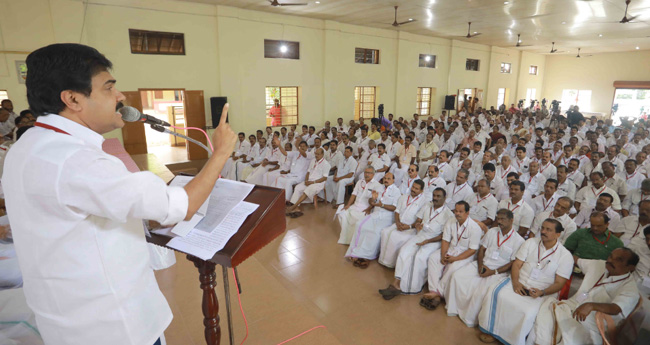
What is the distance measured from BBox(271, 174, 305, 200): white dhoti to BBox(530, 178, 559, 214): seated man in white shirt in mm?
4230

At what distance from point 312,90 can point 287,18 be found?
228 centimetres

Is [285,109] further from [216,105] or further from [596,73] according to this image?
[596,73]

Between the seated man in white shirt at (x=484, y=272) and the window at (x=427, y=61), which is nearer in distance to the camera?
the seated man in white shirt at (x=484, y=272)

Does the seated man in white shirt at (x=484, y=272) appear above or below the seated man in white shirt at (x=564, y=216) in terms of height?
below

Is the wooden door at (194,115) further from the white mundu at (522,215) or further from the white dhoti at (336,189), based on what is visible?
the white mundu at (522,215)

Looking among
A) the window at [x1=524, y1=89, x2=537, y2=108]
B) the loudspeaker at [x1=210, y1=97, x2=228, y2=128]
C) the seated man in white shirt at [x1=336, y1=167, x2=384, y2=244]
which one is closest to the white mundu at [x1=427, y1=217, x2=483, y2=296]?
the seated man in white shirt at [x1=336, y1=167, x2=384, y2=244]

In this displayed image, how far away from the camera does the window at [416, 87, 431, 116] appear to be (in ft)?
51.8

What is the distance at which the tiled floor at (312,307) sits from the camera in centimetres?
272

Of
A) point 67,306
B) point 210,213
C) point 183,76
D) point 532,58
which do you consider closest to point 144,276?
→ point 67,306

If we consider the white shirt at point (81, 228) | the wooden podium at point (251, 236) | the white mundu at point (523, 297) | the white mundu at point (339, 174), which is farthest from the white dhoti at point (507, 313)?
the white mundu at point (339, 174)

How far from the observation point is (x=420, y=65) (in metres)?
14.9

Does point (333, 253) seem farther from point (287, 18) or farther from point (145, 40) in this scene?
point (287, 18)

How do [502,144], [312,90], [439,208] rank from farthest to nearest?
[312,90]
[502,144]
[439,208]

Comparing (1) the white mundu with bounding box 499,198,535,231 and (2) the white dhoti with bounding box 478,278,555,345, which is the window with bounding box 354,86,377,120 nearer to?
(1) the white mundu with bounding box 499,198,535,231
